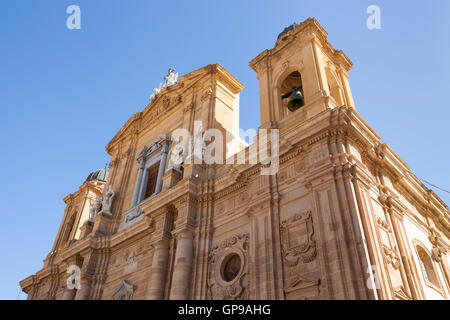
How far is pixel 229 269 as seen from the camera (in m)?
12.1

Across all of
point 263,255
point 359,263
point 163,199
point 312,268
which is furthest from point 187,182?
point 359,263

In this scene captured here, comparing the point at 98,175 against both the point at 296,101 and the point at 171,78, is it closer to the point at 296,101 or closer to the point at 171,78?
the point at 171,78

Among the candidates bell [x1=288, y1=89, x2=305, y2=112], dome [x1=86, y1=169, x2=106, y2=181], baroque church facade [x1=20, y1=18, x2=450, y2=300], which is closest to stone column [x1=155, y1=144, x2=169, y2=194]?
baroque church facade [x1=20, y1=18, x2=450, y2=300]

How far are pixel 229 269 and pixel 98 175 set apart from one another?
68.6 feet

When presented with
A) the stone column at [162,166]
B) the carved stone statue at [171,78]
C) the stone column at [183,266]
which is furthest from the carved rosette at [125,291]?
the carved stone statue at [171,78]

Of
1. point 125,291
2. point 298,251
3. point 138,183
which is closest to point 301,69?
point 298,251

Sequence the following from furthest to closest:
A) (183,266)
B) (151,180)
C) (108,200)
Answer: (108,200) < (151,180) < (183,266)

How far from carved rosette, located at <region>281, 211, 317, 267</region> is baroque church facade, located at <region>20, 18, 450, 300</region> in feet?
0.11

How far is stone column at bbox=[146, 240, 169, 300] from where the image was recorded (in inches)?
512

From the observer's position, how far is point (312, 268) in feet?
31.5

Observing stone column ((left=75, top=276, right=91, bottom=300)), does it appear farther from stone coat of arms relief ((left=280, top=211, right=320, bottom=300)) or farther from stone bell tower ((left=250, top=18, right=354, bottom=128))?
stone bell tower ((left=250, top=18, right=354, bottom=128))

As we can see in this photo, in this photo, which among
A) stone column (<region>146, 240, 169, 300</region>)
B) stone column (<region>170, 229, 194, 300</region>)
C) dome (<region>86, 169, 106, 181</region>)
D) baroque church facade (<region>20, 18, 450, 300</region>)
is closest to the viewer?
baroque church facade (<region>20, 18, 450, 300</region>)

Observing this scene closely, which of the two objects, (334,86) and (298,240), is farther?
(334,86)

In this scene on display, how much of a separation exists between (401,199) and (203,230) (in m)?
6.90
